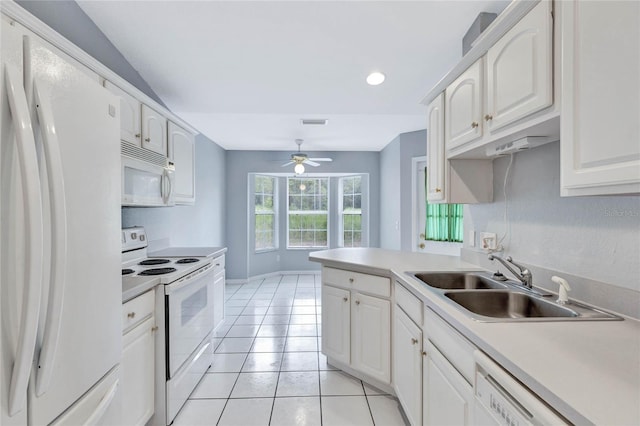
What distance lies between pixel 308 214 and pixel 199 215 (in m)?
2.56

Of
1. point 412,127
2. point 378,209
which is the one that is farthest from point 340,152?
point 412,127

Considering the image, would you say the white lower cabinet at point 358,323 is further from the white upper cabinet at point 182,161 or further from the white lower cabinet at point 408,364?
the white upper cabinet at point 182,161

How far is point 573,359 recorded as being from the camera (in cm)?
83

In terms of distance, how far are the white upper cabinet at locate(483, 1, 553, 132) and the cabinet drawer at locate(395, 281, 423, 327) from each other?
989 mm

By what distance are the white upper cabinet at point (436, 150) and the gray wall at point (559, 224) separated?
35 cm

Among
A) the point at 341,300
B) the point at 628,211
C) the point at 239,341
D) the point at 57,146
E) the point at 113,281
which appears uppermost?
the point at 57,146

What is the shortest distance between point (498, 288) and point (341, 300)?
1.10 metres

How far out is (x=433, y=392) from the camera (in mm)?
1410

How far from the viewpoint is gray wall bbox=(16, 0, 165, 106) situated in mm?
1546

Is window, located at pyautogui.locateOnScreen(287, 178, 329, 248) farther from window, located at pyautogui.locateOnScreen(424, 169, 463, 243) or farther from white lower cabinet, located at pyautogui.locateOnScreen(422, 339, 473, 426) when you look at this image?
white lower cabinet, located at pyautogui.locateOnScreen(422, 339, 473, 426)

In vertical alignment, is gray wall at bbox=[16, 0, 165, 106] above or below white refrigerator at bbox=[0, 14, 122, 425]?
above

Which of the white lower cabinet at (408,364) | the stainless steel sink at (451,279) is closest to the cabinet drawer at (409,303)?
the white lower cabinet at (408,364)

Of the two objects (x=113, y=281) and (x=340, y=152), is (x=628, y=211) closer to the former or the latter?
(x=113, y=281)

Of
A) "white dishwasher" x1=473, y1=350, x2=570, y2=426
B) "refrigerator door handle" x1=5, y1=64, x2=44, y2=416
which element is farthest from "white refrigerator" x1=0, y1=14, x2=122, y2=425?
"white dishwasher" x1=473, y1=350, x2=570, y2=426
